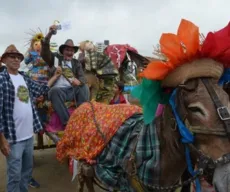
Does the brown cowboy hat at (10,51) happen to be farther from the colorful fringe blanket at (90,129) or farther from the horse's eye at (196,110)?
the horse's eye at (196,110)

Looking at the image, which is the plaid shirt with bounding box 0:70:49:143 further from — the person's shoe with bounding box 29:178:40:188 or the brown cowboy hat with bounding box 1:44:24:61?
the person's shoe with bounding box 29:178:40:188

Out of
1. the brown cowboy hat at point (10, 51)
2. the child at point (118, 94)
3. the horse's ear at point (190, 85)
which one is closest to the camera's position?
the horse's ear at point (190, 85)

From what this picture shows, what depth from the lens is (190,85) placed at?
86.4 inches

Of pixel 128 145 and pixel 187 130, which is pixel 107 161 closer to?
pixel 128 145

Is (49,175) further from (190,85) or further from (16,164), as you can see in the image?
(190,85)

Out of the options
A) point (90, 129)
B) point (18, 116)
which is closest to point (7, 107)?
point (18, 116)

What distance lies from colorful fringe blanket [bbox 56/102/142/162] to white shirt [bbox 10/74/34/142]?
497 millimetres

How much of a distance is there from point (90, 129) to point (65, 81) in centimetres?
201

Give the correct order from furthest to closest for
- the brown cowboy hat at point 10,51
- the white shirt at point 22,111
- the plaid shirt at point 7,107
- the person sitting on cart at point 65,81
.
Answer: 1. the person sitting on cart at point 65,81
2. the brown cowboy hat at point 10,51
3. the white shirt at point 22,111
4. the plaid shirt at point 7,107

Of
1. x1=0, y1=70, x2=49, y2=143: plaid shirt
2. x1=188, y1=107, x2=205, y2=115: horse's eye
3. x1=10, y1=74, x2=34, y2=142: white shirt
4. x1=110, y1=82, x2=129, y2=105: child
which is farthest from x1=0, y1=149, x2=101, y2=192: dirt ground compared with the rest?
x1=188, y1=107, x2=205, y2=115: horse's eye

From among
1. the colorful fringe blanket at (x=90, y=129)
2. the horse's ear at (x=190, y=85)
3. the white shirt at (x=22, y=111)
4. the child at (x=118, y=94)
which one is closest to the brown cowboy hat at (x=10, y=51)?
the white shirt at (x=22, y=111)

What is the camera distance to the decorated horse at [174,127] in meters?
2.01

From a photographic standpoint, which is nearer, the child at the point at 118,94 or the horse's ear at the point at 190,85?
the horse's ear at the point at 190,85

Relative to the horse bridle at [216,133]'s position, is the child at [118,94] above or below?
below
